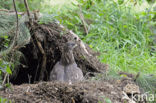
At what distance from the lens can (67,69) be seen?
536 centimetres

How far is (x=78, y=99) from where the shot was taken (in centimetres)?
381

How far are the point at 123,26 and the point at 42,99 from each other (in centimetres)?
475

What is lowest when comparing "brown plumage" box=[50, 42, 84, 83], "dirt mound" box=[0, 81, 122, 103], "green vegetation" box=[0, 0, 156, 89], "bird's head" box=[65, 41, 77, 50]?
"dirt mound" box=[0, 81, 122, 103]

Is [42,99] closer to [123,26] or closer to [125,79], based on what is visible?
[125,79]

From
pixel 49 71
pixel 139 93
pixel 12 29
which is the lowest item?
pixel 139 93

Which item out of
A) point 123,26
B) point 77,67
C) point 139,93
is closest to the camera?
point 139,93

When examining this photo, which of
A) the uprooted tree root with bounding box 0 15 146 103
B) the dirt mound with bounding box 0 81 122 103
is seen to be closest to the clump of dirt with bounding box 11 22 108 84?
the uprooted tree root with bounding box 0 15 146 103

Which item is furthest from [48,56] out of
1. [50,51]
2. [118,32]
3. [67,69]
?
[118,32]

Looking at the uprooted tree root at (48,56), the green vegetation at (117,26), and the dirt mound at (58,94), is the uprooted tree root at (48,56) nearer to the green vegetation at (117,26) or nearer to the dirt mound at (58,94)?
the dirt mound at (58,94)

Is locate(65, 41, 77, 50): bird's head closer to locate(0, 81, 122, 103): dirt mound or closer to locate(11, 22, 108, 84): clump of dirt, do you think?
locate(11, 22, 108, 84): clump of dirt

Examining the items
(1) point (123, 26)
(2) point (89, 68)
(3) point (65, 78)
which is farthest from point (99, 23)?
(3) point (65, 78)

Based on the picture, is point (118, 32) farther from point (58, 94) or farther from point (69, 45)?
point (58, 94)

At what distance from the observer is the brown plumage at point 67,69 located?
523 cm

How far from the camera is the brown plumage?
5.23 meters
